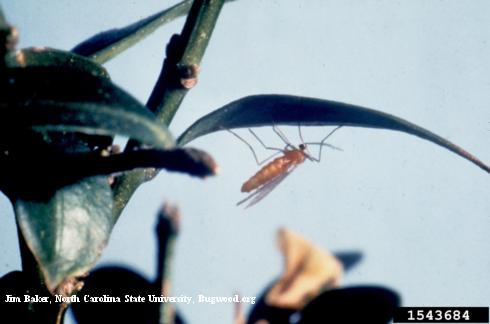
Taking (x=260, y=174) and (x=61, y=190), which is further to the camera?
(x=260, y=174)

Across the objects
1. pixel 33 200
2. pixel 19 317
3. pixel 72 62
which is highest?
Answer: pixel 72 62

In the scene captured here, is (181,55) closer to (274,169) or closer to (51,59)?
(51,59)

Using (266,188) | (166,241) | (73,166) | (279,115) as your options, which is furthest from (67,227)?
(266,188)

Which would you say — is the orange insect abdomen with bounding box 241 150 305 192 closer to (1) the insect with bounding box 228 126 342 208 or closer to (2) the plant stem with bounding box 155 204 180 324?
(1) the insect with bounding box 228 126 342 208

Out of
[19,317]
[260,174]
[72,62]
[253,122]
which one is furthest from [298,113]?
[260,174]

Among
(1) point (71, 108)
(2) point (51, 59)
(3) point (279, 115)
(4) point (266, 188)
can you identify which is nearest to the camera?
(1) point (71, 108)

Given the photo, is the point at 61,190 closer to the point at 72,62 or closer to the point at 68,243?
the point at 68,243

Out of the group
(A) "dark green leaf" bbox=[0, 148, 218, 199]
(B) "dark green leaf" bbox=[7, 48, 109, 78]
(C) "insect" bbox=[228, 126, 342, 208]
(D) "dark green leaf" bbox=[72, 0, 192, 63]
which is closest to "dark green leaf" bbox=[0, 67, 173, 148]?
(A) "dark green leaf" bbox=[0, 148, 218, 199]
